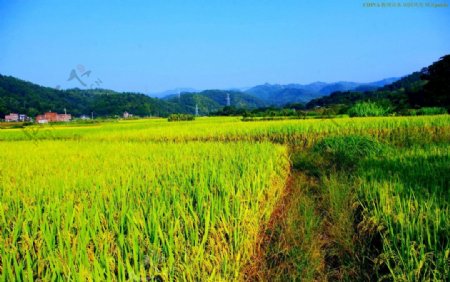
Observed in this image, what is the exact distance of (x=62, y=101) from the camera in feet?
135

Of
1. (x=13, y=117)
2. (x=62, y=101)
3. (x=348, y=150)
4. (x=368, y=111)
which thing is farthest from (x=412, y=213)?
(x=62, y=101)

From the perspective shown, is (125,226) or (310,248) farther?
(310,248)

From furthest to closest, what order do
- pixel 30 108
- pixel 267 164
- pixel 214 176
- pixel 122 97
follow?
pixel 122 97
pixel 30 108
pixel 267 164
pixel 214 176

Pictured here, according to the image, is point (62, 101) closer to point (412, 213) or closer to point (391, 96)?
point (391, 96)

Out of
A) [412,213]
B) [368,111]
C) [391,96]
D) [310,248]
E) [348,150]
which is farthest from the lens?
[391,96]

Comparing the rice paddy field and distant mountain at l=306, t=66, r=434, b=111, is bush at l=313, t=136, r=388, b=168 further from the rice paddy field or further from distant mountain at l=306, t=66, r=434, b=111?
distant mountain at l=306, t=66, r=434, b=111

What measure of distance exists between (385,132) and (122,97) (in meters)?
50.4

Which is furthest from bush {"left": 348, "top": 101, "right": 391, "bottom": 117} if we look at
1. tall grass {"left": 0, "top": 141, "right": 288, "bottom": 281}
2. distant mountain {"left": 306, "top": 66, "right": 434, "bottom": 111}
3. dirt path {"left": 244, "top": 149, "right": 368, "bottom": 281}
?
tall grass {"left": 0, "top": 141, "right": 288, "bottom": 281}

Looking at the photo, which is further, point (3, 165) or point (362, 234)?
point (3, 165)

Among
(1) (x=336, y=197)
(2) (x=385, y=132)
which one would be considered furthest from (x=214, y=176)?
(2) (x=385, y=132)

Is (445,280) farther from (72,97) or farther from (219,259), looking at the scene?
(72,97)

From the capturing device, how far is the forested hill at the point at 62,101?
99.7 feet

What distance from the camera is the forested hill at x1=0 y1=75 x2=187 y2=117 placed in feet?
99.7

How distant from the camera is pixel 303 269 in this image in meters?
Answer: 2.49
